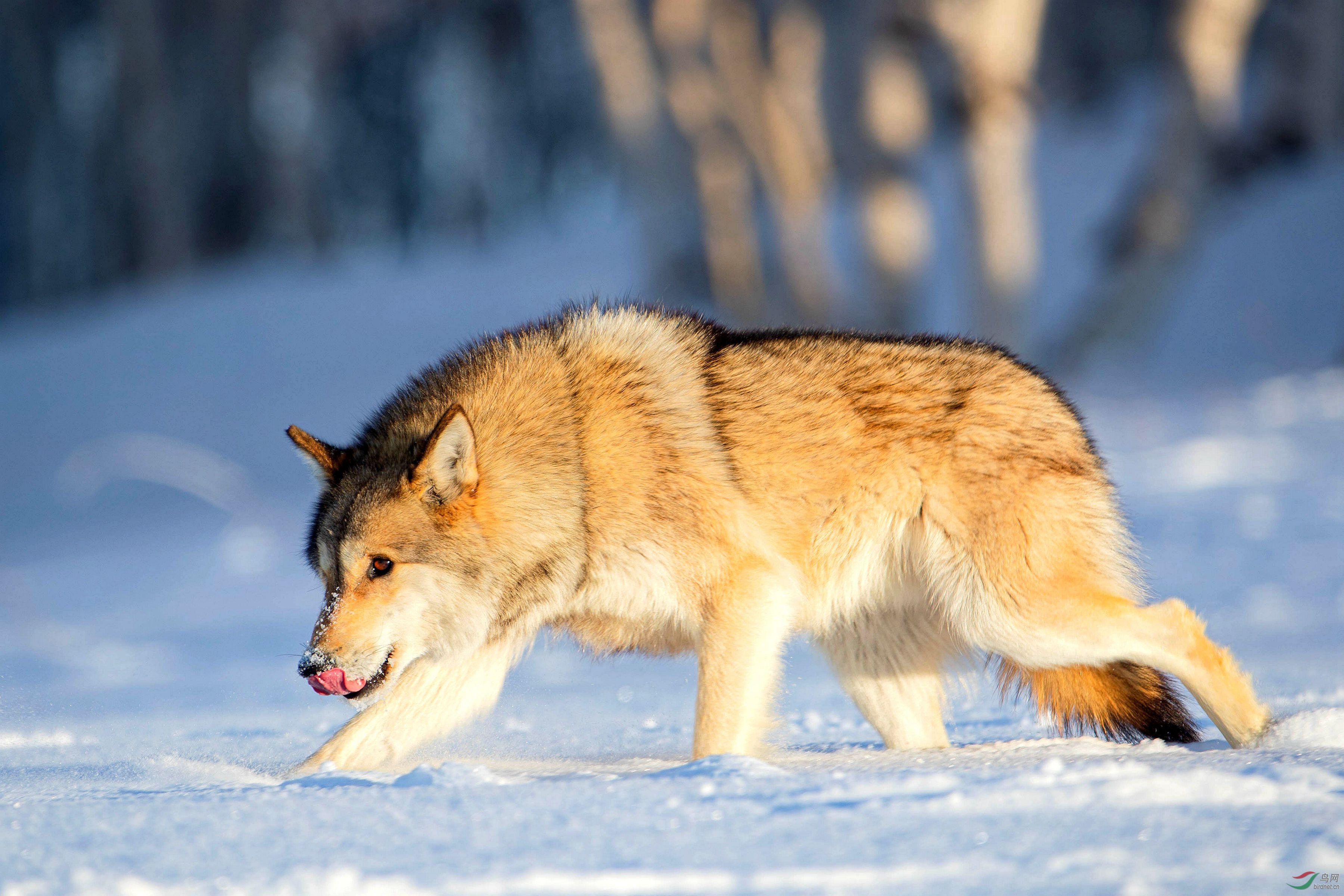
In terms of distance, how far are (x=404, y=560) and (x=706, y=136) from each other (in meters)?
14.1

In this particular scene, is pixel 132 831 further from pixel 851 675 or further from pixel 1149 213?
pixel 1149 213

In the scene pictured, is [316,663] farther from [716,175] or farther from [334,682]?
[716,175]

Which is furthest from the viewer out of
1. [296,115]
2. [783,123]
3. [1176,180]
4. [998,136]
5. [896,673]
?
[296,115]

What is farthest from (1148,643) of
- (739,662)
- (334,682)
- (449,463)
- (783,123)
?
(783,123)

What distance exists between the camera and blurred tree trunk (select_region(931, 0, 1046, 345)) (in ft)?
40.7

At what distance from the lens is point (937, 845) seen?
264 cm

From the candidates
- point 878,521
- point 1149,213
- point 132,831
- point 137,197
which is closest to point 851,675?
point 878,521

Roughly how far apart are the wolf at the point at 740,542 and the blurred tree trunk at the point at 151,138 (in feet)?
87.1

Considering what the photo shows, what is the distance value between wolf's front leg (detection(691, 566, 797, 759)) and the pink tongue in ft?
3.42

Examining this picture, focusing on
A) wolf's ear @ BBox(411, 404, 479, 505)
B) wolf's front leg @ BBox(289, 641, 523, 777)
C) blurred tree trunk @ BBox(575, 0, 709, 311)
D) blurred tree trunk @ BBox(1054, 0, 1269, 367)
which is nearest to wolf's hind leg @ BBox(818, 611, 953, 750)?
wolf's front leg @ BBox(289, 641, 523, 777)

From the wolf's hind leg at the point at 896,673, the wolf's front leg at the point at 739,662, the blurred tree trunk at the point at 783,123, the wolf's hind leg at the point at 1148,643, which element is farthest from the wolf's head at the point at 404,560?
the blurred tree trunk at the point at 783,123

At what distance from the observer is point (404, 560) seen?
3.94 metres

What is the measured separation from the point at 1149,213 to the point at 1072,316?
2.54 m

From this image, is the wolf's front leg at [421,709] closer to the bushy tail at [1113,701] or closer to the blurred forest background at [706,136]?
the bushy tail at [1113,701]
